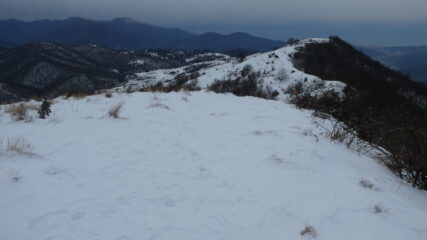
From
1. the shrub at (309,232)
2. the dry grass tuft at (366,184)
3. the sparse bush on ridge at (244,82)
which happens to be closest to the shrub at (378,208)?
the dry grass tuft at (366,184)

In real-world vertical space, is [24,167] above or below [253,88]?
above

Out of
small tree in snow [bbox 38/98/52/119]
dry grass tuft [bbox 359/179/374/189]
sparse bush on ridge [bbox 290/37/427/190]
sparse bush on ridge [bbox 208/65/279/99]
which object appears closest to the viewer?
dry grass tuft [bbox 359/179/374/189]

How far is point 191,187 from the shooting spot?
3.72 m

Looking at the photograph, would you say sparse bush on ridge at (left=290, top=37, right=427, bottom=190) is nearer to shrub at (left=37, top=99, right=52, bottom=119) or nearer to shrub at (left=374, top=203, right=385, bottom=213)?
shrub at (left=374, top=203, right=385, bottom=213)

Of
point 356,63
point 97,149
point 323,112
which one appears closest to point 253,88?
point 356,63

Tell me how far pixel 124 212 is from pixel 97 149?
201 cm

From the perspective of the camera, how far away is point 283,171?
4281 millimetres

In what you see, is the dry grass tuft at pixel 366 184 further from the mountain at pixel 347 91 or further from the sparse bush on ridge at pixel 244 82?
the sparse bush on ridge at pixel 244 82

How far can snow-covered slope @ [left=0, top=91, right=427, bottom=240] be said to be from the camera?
2.90m

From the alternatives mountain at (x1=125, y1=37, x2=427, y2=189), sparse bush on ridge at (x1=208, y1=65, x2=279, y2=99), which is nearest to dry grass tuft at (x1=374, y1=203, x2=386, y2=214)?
mountain at (x1=125, y1=37, x2=427, y2=189)

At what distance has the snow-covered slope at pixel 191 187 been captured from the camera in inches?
114

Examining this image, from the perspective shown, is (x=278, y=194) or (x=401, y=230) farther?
(x=278, y=194)

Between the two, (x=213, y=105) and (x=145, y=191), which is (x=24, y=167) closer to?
(x=145, y=191)

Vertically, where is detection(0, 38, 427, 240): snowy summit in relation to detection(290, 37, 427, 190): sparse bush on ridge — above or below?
below
